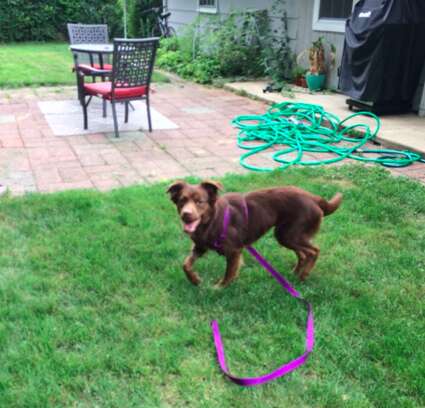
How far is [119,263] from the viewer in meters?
3.28

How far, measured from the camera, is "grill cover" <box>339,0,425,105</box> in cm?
674

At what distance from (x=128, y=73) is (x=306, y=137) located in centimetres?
235

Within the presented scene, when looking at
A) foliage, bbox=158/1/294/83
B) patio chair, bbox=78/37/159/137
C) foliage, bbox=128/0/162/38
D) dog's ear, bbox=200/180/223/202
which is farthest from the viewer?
foliage, bbox=128/0/162/38

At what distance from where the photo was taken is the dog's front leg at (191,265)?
9.84ft

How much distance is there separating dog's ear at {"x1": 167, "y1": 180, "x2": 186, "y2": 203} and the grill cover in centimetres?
518

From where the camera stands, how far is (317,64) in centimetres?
910

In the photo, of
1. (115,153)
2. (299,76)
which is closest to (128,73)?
(115,153)

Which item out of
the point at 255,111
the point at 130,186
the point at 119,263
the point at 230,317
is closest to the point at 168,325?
the point at 230,317

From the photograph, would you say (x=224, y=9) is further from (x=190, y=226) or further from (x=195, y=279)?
(x=190, y=226)

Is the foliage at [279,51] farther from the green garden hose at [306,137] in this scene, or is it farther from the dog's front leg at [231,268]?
the dog's front leg at [231,268]

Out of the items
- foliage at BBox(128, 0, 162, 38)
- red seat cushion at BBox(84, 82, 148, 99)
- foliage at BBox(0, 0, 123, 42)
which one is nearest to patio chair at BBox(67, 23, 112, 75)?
red seat cushion at BBox(84, 82, 148, 99)

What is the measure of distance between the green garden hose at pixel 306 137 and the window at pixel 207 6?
6.90 m

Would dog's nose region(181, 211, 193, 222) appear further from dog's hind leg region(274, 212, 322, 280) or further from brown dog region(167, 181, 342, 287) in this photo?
dog's hind leg region(274, 212, 322, 280)

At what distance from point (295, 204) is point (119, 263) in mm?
1193
